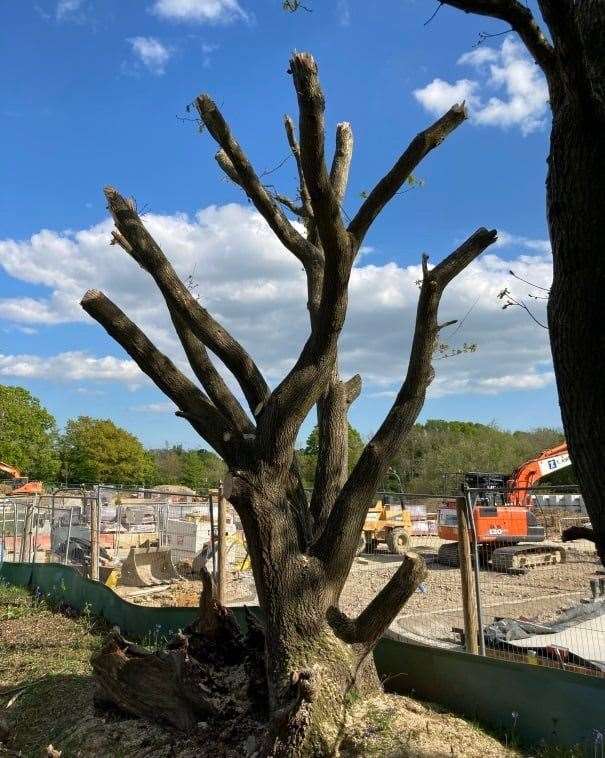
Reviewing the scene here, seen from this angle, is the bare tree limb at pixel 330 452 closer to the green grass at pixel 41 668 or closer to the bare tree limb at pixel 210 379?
the bare tree limb at pixel 210 379

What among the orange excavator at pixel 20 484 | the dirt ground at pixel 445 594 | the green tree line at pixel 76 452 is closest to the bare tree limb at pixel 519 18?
the dirt ground at pixel 445 594

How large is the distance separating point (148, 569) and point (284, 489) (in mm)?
10843

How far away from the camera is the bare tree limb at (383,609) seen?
15.8ft

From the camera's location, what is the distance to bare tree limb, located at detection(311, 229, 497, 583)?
5.14 metres

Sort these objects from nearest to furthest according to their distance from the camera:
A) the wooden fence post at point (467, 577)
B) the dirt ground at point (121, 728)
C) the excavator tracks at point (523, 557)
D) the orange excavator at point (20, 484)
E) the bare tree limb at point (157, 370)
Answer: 1. the dirt ground at point (121, 728)
2. the bare tree limb at point (157, 370)
3. the wooden fence post at point (467, 577)
4. the excavator tracks at point (523, 557)
5. the orange excavator at point (20, 484)

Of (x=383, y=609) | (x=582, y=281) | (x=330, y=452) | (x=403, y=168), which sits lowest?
(x=383, y=609)

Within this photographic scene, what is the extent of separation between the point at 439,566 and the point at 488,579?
10.1 feet

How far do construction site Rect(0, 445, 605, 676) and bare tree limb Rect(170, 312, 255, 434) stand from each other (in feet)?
7.94

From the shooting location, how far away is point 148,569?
15055 millimetres

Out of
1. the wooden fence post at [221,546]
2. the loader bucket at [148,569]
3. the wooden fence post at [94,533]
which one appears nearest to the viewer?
the wooden fence post at [221,546]

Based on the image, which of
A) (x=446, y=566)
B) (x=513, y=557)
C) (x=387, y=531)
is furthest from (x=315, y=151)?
(x=387, y=531)

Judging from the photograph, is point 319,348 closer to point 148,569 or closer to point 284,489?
point 284,489

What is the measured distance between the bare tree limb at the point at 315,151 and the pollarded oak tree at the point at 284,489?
0.01 meters

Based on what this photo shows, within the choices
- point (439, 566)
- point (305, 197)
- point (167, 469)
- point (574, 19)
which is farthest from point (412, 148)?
point (167, 469)
